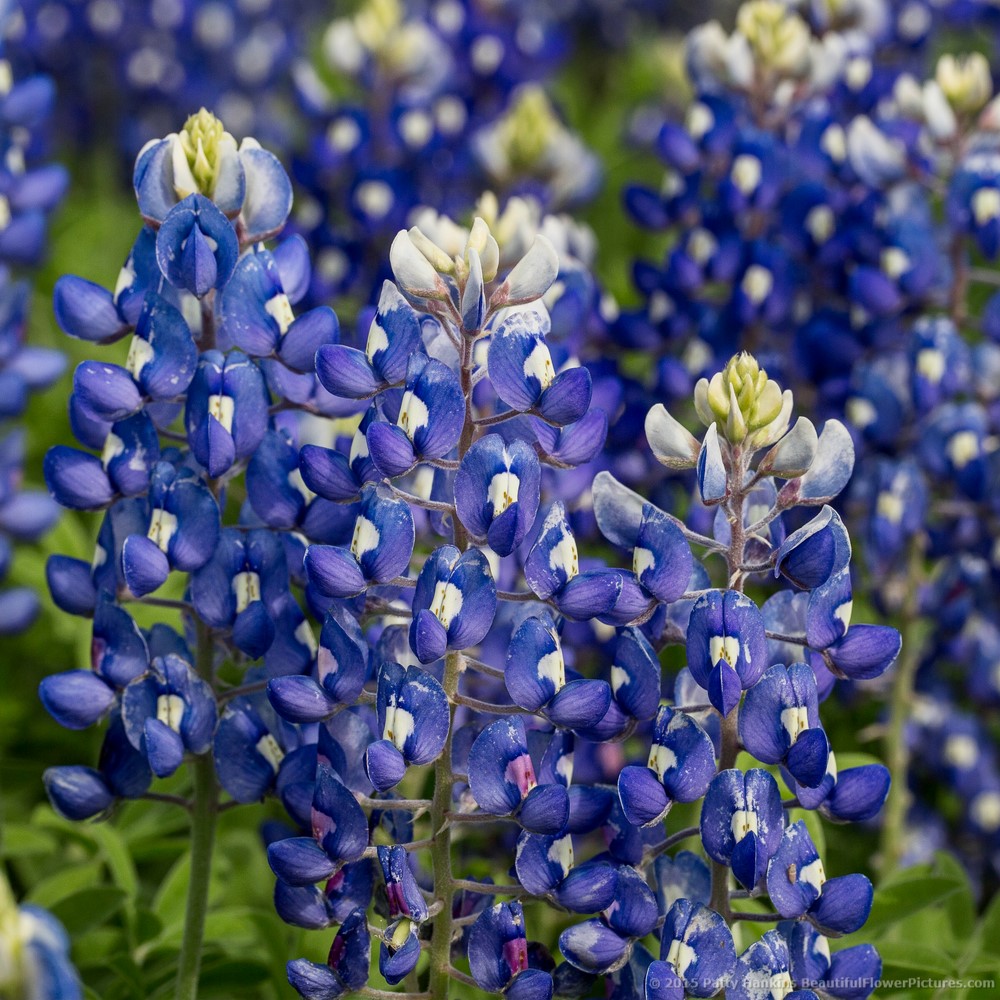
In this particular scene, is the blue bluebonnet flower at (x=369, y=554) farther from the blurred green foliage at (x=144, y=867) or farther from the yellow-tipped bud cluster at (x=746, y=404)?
the blurred green foliage at (x=144, y=867)

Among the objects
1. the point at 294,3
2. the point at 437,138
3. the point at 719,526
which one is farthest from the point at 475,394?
the point at 294,3

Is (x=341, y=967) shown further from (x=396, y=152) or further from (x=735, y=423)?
(x=396, y=152)


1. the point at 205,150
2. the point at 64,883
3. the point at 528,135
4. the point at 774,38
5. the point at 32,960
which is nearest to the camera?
the point at 32,960

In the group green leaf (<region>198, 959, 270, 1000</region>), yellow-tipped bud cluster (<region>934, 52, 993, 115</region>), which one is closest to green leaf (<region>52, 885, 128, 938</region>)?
green leaf (<region>198, 959, 270, 1000</region>)

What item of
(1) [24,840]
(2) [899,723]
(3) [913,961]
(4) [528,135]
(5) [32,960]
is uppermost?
(5) [32,960]

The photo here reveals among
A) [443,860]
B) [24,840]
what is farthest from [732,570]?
[24,840]

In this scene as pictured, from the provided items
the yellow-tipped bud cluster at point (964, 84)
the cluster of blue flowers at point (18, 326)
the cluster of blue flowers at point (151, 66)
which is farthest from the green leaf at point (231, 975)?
the cluster of blue flowers at point (151, 66)

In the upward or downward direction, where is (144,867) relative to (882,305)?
downward

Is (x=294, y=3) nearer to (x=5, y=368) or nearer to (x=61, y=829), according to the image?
(x=5, y=368)

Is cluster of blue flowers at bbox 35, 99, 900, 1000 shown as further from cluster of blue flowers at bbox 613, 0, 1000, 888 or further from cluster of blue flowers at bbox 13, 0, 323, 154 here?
cluster of blue flowers at bbox 13, 0, 323, 154
